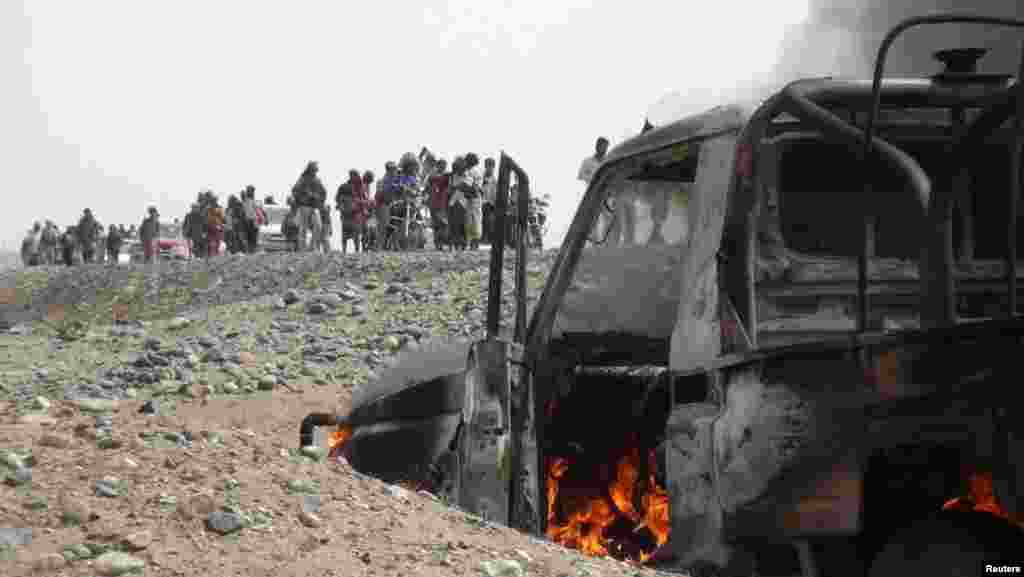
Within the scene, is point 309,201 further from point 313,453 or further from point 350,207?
point 313,453

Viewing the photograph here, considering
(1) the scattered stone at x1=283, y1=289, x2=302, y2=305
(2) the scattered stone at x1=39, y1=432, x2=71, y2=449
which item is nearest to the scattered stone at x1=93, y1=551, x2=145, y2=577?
(2) the scattered stone at x1=39, y1=432, x2=71, y2=449

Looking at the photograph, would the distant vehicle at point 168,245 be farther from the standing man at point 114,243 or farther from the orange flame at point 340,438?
the orange flame at point 340,438

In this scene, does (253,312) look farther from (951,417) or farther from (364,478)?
(951,417)

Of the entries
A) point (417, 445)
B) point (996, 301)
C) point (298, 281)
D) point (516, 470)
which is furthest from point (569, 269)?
point (298, 281)

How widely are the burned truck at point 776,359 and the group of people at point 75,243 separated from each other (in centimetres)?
3189

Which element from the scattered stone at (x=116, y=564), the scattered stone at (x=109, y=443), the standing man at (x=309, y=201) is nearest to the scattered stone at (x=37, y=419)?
the scattered stone at (x=109, y=443)

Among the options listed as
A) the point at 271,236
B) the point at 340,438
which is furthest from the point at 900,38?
the point at 340,438

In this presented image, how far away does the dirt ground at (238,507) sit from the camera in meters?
3.43

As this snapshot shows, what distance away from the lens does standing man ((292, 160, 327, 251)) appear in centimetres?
2375

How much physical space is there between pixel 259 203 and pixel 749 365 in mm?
26208

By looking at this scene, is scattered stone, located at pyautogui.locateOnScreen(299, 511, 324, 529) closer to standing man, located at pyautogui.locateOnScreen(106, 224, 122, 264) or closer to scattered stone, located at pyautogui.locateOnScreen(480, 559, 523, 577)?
scattered stone, located at pyautogui.locateOnScreen(480, 559, 523, 577)

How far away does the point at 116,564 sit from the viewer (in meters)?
3.29

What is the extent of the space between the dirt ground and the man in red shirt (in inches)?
669

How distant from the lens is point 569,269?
13.5 feet
